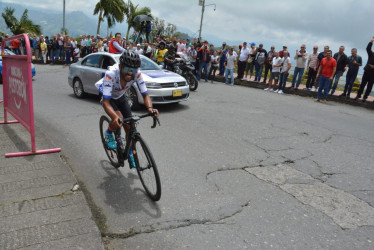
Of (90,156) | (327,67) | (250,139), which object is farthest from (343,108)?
(90,156)

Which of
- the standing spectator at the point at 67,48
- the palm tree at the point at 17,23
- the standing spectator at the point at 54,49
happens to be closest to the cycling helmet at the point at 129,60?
the standing spectator at the point at 67,48

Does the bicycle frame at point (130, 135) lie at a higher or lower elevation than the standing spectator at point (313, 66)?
lower

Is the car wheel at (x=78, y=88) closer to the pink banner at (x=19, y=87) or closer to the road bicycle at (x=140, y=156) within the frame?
the pink banner at (x=19, y=87)

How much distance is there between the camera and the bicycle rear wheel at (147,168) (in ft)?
11.2

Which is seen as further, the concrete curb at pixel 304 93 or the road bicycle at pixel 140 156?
the concrete curb at pixel 304 93

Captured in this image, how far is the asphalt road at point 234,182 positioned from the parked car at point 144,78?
0.66 metres

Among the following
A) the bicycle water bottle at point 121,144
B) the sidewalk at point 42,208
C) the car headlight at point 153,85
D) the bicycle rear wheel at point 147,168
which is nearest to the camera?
the sidewalk at point 42,208

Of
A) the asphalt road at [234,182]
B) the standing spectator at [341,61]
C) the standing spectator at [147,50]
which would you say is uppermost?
the standing spectator at [341,61]

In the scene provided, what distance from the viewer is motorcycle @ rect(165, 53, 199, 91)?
1216 centimetres

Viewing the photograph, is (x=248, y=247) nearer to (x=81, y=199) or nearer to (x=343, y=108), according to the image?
(x=81, y=199)

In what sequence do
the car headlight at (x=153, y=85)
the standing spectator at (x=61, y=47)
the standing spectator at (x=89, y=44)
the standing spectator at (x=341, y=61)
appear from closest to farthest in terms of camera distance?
the car headlight at (x=153, y=85), the standing spectator at (x=341, y=61), the standing spectator at (x=61, y=47), the standing spectator at (x=89, y=44)

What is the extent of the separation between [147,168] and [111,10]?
35075 millimetres

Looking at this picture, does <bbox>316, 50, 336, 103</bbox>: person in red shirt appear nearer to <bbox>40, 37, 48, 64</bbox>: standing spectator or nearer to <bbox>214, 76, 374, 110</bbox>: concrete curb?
<bbox>214, 76, 374, 110</bbox>: concrete curb

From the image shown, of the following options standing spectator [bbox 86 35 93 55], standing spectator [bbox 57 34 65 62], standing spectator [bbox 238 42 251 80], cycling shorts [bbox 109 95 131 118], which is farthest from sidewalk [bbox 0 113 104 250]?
standing spectator [bbox 86 35 93 55]
